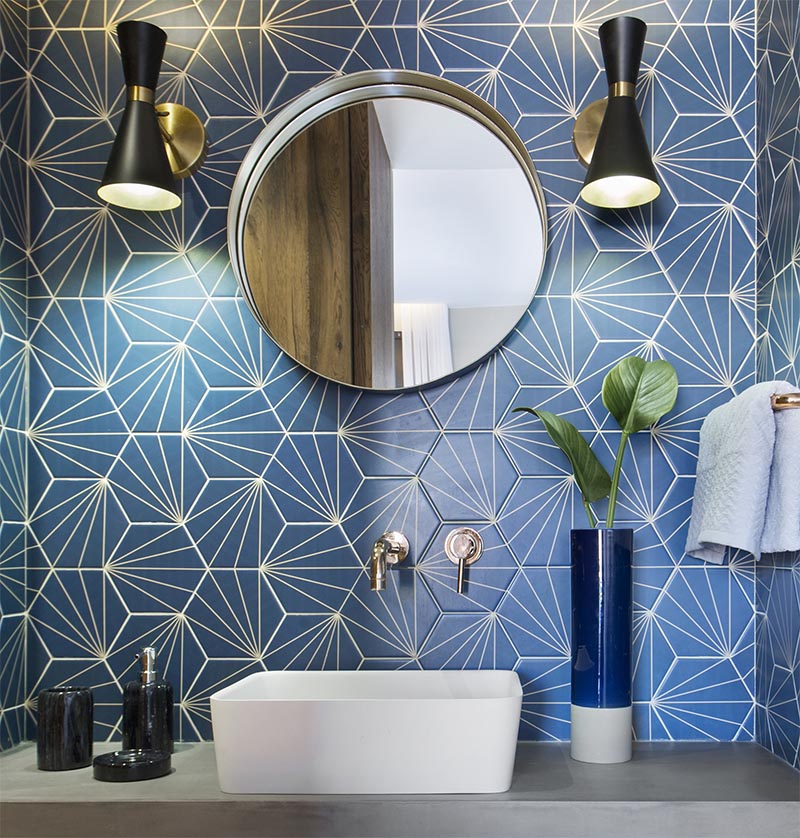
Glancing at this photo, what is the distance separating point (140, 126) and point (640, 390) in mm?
987

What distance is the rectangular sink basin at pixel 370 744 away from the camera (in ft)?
4.44

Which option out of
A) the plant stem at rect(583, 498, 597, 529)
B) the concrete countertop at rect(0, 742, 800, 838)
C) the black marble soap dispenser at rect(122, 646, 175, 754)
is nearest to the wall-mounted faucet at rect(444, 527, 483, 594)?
the plant stem at rect(583, 498, 597, 529)

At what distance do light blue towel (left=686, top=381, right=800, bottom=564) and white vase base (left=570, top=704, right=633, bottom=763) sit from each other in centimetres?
33

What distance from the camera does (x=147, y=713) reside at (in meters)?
1.56

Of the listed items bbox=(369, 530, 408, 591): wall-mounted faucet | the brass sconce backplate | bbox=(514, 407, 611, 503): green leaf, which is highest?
the brass sconce backplate

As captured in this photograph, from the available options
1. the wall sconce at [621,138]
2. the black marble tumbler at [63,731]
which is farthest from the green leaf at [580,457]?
the black marble tumbler at [63,731]

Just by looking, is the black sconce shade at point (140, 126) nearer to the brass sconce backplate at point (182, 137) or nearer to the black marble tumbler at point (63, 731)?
the brass sconce backplate at point (182, 137)

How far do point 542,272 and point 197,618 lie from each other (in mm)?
927

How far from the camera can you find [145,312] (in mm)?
1799

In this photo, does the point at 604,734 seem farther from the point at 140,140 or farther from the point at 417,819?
the point at 140,140

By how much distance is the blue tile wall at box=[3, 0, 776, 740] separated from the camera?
1.72 metres

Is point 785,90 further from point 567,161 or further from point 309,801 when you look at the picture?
point 309,801

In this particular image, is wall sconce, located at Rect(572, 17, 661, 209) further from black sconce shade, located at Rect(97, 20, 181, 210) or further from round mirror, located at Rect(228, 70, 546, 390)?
black sconce shade, located at Rect(97, 20, 181, 210)

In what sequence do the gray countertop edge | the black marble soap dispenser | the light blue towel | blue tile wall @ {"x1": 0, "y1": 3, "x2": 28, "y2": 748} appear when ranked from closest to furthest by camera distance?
the gray countertop edge
the light blue towel
the black marble soap dispenser
blue tile wall @ {"x1": 0, "y1": 3, "x2": 28, "y2": 748}
